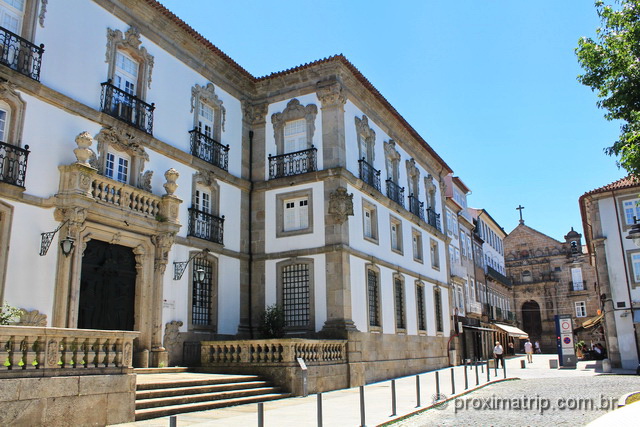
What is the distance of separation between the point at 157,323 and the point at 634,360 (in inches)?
879

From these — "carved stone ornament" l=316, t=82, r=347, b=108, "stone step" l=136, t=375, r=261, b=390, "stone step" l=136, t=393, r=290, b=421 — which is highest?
"carved stone ornament" l=316, t=82, r=347, b=108

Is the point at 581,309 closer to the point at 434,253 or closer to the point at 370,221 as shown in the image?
the point at 434,253

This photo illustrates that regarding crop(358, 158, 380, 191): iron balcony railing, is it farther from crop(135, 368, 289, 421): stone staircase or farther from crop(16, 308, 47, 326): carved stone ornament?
crop(16, 308, 47, 326): carved stone ornament

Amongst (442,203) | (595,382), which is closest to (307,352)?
(595,382)

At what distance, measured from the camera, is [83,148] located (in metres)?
13.2

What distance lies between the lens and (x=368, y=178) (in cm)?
2147

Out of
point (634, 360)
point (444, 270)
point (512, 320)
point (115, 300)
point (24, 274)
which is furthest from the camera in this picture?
point (512, 320)

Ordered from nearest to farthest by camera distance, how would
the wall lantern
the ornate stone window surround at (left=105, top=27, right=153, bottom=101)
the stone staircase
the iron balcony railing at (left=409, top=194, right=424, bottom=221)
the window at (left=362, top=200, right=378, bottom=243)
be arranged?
the stone staircase, the ornate stone window surround at (left=105, top=27, right=153, bottom=101), the wall lantern, the window at (left=362, top=200, right=378, bottom=243), the iron balcony railing at (left=409, top=194, right=424, bottom=221)

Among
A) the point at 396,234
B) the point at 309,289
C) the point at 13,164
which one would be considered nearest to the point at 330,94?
the point at 309,289

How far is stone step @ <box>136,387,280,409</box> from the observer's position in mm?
10533

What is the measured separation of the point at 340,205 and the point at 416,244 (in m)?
8.93

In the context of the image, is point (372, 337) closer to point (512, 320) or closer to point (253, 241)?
point (253, 241)

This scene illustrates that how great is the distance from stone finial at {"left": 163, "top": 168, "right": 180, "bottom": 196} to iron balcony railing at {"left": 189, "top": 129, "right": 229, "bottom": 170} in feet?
6.10

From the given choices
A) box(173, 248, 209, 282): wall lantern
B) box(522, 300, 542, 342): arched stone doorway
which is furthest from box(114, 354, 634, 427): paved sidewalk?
box(522, 300, 542, 342): arched stone doorway
